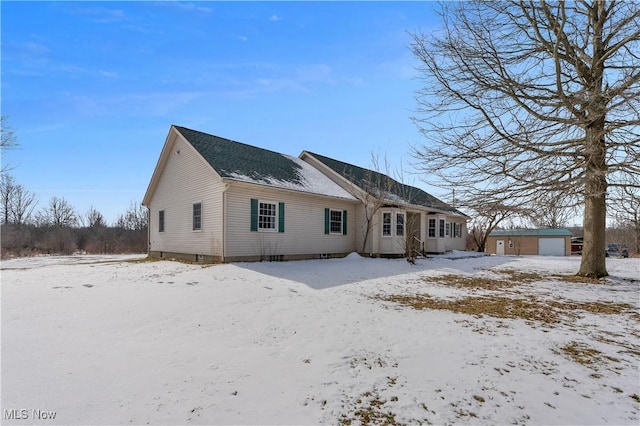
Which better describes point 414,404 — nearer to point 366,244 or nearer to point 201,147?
point 201,147

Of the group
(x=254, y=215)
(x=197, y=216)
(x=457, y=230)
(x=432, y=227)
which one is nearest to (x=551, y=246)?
(x=457, y=230)

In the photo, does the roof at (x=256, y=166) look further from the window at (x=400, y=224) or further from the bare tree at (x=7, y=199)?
the bare tree at (x=7, y=199)

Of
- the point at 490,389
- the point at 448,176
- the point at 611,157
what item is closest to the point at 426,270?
the point at 448,176

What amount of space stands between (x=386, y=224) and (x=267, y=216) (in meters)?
7.46

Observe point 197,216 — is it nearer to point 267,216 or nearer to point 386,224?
point 267,216

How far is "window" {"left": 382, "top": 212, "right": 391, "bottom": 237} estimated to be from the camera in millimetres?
18375

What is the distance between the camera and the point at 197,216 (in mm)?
14297

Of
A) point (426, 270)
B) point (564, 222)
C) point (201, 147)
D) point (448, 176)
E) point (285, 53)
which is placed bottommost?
point (426, 270)

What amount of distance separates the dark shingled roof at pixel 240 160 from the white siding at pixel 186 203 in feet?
1.33

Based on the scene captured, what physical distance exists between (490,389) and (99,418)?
378 cm

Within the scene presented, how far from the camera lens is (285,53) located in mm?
10172

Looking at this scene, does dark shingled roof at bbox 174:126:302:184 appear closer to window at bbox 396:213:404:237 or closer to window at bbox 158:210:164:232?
window at bbox 158:210:164:232

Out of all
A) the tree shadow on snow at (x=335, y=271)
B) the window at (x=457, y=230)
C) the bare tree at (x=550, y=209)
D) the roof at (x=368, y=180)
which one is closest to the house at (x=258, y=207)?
the roof at (x=368, y=180)

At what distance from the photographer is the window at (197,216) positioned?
46.3 feet
